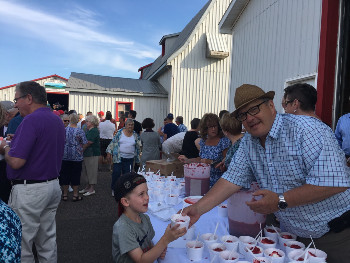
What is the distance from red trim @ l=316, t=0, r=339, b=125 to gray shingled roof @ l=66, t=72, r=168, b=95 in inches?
455

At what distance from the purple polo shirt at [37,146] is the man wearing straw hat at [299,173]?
167 centimetres

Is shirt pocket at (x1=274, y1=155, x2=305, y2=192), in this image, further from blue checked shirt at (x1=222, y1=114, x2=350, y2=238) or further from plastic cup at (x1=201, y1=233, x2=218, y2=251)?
plastic cup at (x1=201, y1=233, x2=218, y2=251)

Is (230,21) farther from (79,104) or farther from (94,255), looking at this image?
(79,104)

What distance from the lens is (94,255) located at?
415cm

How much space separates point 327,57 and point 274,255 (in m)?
3.42

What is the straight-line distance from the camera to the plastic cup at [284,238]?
1.87 metres

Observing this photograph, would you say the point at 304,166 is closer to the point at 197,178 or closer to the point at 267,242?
the point at 267,242

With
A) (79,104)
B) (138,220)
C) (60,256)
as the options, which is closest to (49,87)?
(79,104)

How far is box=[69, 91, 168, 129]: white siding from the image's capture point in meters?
14.1

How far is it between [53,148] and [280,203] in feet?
7.80

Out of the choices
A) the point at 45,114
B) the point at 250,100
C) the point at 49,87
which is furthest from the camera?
the point at 49,87

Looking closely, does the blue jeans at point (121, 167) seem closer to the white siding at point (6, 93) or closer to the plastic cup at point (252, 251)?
the plastic cup at point (252, 251)

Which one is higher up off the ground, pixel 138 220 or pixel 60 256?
pixel 138 220

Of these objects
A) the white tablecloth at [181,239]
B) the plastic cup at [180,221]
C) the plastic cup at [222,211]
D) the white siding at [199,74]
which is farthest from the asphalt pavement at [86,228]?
the white siding at [199,74]
